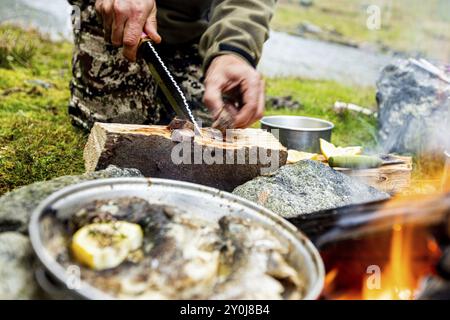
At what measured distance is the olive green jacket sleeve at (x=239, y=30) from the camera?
153 inches

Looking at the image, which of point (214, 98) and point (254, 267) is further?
point (214, 98)

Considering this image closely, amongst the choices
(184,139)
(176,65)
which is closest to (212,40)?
(176,65)

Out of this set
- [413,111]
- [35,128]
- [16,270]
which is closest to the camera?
[16,270]

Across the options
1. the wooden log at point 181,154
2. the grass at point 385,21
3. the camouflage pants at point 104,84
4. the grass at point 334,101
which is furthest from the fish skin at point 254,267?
the grass at point 385,21

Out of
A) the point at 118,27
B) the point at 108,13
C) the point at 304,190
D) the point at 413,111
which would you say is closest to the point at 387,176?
the point at 304,190

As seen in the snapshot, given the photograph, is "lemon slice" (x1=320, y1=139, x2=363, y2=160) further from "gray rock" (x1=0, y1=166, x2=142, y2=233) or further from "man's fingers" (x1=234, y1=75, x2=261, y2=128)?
"gray rock" (x1=0, y1=166, x2=142, y2=233)

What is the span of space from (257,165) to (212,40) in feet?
4.30

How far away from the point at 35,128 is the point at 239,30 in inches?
81.5

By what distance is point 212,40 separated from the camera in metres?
4.19

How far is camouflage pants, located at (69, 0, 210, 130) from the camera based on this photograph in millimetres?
4562

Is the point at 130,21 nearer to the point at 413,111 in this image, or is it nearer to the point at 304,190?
the point at 304,190

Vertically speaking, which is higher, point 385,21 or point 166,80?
point 166,80

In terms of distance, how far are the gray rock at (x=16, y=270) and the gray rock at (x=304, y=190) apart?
1.63 metres

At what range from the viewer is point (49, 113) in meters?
5.17
